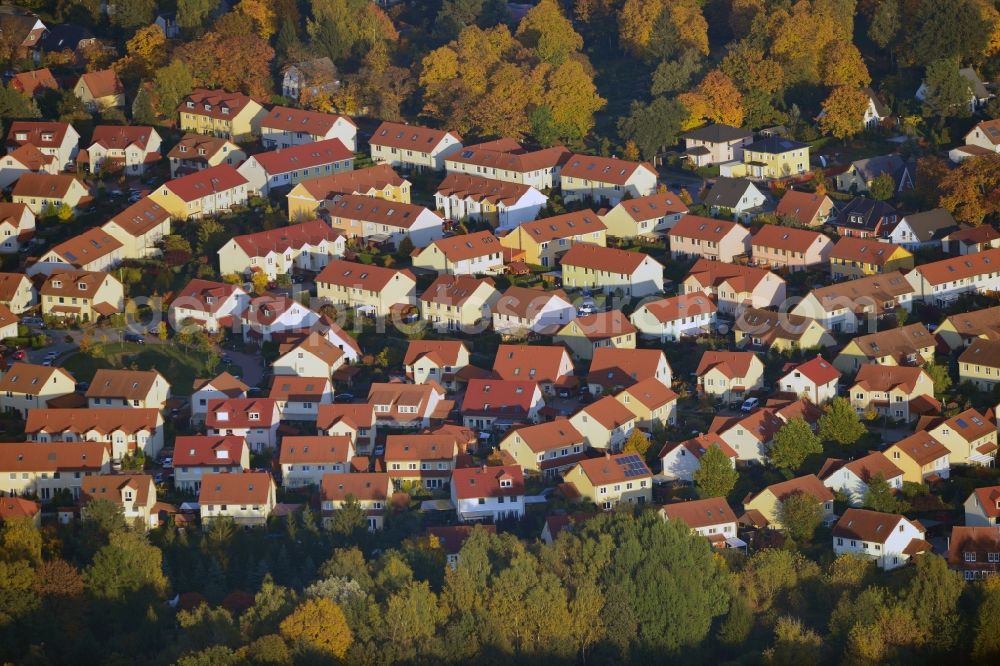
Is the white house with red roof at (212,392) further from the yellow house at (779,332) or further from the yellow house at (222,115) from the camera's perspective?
the yellow house at (222,115)

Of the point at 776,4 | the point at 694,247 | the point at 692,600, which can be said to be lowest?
the point at 692,600

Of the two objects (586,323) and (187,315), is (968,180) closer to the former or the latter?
(586,323)

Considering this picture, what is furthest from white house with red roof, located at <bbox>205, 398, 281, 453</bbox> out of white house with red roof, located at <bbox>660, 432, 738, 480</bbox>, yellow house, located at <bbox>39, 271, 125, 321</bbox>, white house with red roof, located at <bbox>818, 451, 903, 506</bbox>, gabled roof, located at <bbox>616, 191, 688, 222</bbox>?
gabled roof, located at <bbox>616, 191, 688, 222</bbox>

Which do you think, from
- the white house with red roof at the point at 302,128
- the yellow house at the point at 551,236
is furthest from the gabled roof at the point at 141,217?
the yellow house at the point at 551,236

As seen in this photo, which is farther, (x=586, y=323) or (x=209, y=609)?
(x=586, y=323)

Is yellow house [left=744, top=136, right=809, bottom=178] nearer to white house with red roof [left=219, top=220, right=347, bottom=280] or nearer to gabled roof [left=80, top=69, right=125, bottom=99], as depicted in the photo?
white house with red roof [left=219, top=220, right=347, bottom=280]

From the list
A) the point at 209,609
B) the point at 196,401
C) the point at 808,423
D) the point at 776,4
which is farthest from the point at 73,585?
the point at 776,4
